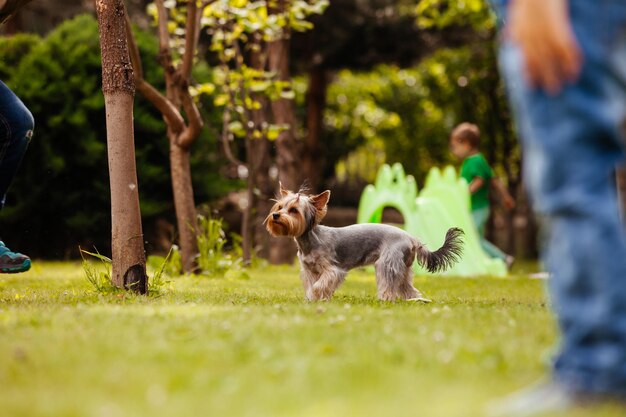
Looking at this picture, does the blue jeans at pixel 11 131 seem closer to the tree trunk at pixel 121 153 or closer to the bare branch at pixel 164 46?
the tree trunk at pixel 121 153

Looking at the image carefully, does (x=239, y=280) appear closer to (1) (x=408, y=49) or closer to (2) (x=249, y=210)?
(2) (x=249, y=210)

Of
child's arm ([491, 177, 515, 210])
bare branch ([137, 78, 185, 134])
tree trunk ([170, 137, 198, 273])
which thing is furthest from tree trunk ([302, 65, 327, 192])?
bare branch ([137, 78, 185, 134])

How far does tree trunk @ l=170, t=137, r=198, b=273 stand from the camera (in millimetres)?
10266

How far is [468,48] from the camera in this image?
23781 mm

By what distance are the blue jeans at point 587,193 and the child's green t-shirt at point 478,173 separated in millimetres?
9523

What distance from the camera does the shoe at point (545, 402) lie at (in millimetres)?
2941

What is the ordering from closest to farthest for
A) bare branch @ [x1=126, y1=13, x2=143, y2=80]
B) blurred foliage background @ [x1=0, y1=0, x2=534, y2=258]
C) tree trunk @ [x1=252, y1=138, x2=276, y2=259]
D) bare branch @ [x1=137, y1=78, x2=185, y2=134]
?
bare branch @ [x1=126, y1=13, x2=143, y2=80]
bare branch @ [x1=137, y1=78, x2=185, y2=134]
blurred foliage background @ [x1=0, y1=0, x2=534, y2=258]
tree trunk @ [x1=252, y1=138, x2=276, y2=259]

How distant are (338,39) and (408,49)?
2145 mm

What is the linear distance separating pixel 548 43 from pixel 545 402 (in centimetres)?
124

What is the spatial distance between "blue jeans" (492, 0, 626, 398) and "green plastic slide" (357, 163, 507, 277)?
347 inches

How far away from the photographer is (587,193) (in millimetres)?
3137

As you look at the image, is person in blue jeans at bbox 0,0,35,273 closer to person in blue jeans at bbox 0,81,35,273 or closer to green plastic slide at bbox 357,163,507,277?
person in blue jeans at bbox 0,81,35,273

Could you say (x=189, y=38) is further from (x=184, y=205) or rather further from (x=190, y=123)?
(x=184, y=205)

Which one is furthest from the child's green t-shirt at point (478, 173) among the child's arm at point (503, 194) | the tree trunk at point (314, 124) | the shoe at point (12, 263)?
the shoe at point (12, 263)
